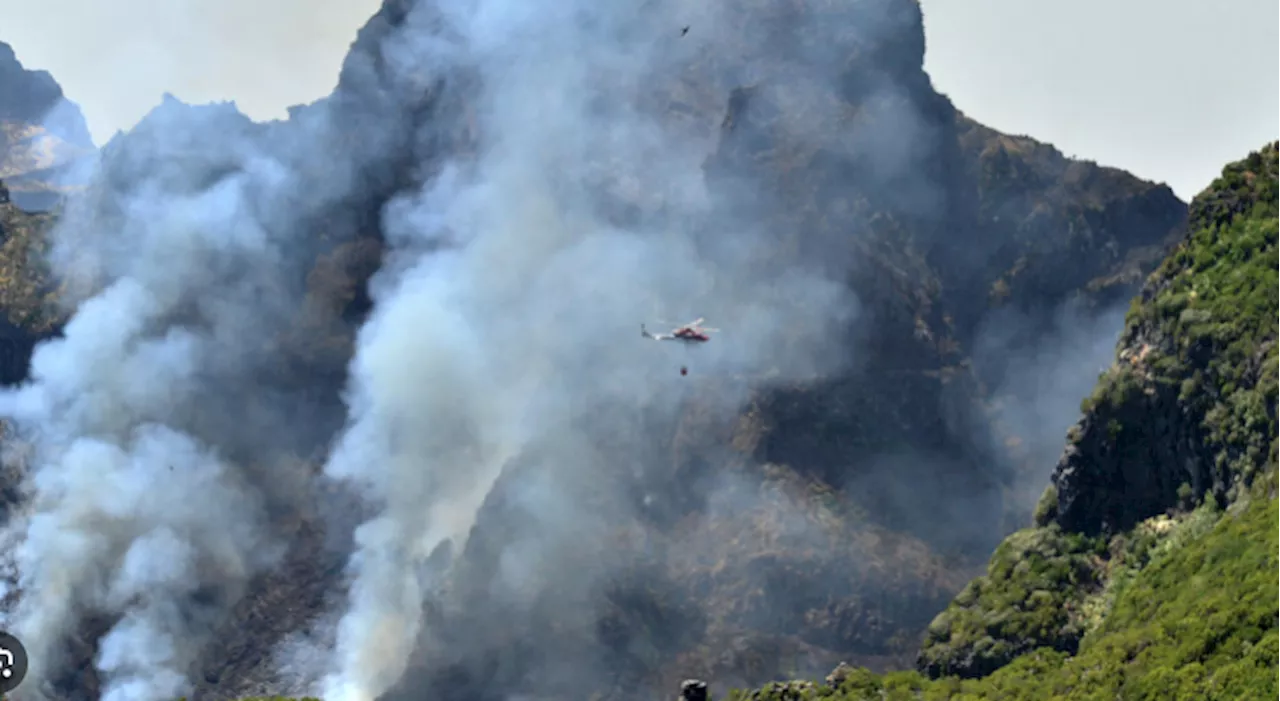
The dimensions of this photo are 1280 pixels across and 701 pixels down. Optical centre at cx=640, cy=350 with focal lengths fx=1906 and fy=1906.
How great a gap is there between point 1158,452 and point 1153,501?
4.32 meters

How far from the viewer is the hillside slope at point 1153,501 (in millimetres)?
143250

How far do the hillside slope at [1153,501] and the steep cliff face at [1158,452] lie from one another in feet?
0.52

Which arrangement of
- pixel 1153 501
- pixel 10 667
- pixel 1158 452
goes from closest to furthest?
1. pixel 10 667
2. pixel 1153 501
3. pixel 1158 452

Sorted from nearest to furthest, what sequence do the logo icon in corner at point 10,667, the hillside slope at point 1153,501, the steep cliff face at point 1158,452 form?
1. the logo icon in corner at point 10,667
2. the hillside slope at point 1153,501
3. the steep cliff face at point 1158,452

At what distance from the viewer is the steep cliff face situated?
155 metres

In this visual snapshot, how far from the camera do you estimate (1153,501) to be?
166500 millimetres

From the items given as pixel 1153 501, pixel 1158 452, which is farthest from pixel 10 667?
pixel 1158 452

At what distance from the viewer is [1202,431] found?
160m

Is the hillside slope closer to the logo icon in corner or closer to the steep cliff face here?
the steep cliff face

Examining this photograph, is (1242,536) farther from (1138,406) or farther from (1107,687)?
(1138,406)

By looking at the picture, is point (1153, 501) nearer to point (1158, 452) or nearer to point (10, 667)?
point (1158, 452)

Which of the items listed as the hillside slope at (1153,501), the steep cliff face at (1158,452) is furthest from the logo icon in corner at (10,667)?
the steep cliff face at (1158,452)

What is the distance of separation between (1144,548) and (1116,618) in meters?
11.3

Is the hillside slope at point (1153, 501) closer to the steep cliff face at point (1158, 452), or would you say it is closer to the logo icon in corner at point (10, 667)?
the steep cliff face at point (1158, 452)
